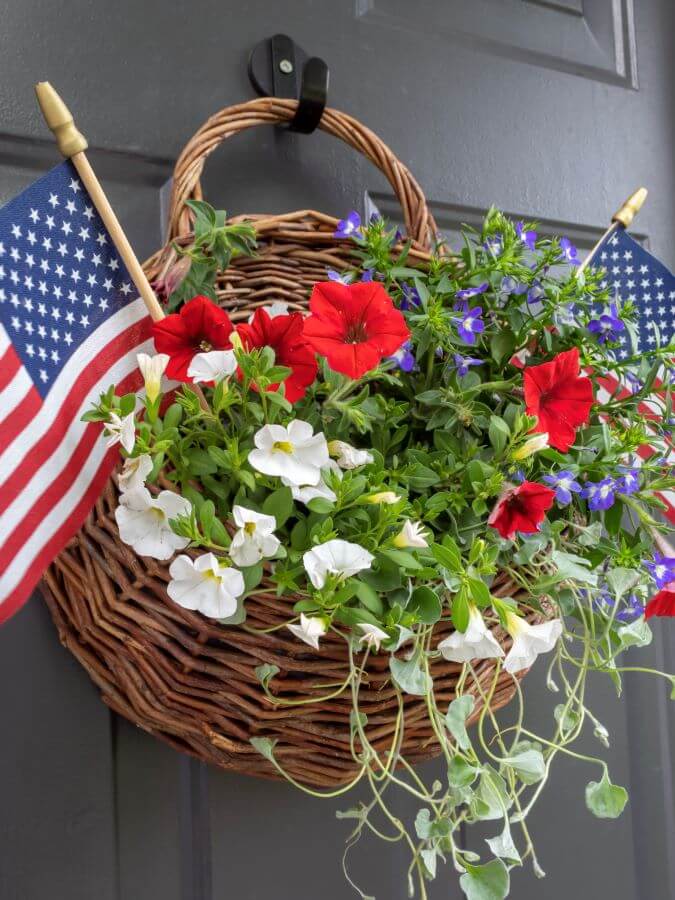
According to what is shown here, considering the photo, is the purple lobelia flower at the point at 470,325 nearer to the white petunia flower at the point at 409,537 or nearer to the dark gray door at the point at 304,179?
the white petunia flower at the point at 409,537

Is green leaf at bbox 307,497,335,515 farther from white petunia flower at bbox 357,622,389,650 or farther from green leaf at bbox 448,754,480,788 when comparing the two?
green leaf at bbox 448,754,480,788

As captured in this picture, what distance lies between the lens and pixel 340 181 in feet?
3.50

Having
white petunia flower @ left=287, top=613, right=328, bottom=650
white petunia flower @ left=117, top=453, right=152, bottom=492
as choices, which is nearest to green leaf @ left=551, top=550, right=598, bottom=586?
white petunia flower @ left=287, top=613, right=328, bottom=650

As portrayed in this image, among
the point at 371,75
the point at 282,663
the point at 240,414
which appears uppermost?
the point at 371,75

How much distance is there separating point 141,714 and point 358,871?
1.13 feet

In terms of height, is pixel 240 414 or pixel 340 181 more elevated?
pixel 340 181

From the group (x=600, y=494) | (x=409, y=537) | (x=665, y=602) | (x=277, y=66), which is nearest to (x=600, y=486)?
(x=600, y=494)

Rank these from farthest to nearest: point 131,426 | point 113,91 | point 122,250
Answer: point 113,91 → point 122,250 → point 131,426

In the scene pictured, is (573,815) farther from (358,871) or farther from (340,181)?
(340,181)

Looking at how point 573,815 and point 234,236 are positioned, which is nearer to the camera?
point 234,236

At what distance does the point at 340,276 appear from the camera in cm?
81

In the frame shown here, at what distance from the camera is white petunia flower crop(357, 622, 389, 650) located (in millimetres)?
605

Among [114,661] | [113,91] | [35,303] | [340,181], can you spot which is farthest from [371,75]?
[114,661]

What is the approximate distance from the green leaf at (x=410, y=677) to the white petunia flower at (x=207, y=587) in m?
0.13
